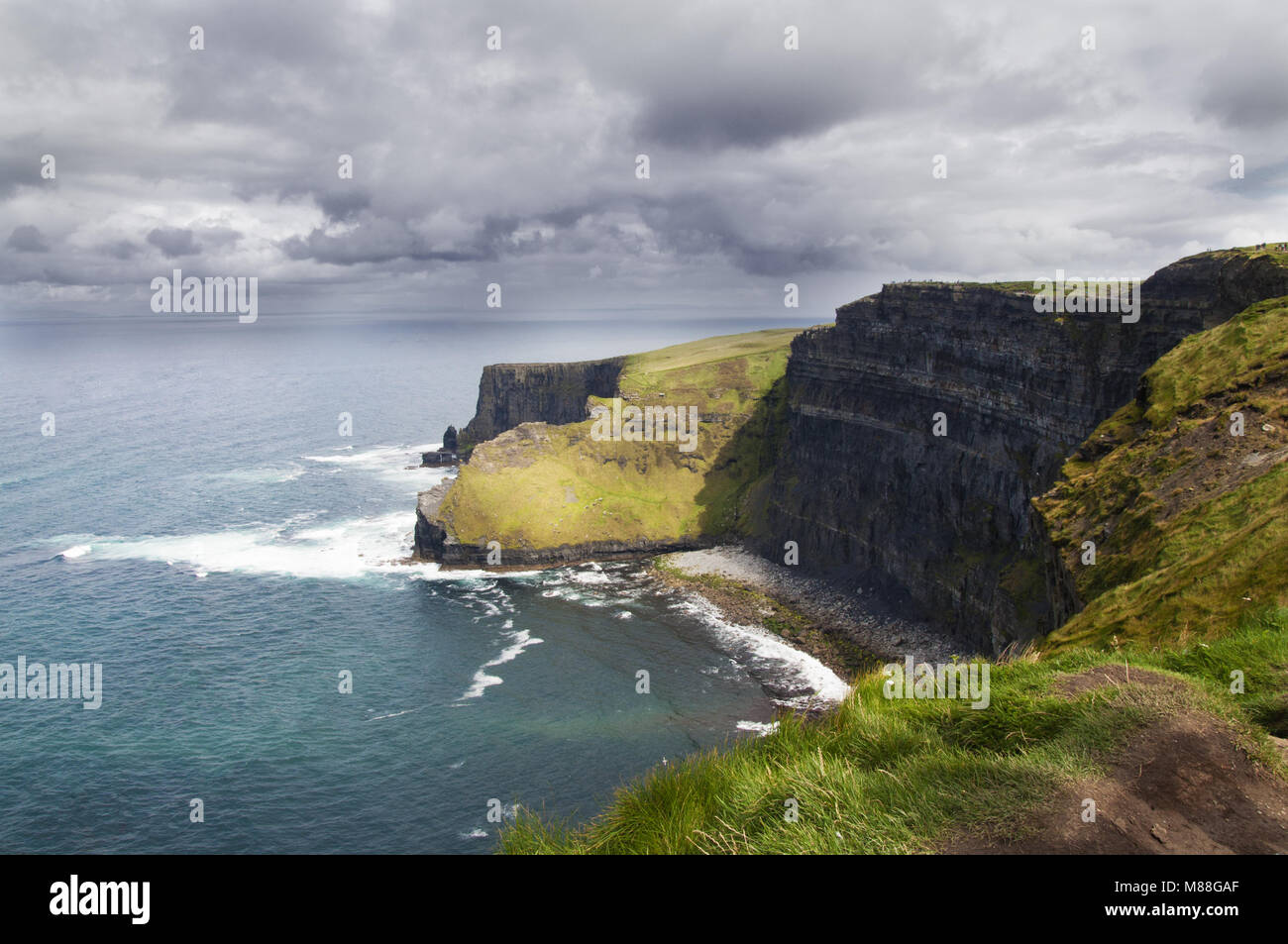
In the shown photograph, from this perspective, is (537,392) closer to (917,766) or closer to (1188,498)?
(1188,498)

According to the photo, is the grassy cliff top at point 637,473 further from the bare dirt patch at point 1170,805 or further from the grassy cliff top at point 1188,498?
the bare dirt patch at point 1170,805

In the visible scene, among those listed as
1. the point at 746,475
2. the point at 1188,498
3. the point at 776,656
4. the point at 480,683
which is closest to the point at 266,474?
the point at 746,475

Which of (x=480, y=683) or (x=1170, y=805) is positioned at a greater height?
(x=1170, y=805)

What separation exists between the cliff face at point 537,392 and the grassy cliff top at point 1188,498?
122686 millimetres

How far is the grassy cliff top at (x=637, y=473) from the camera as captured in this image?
114750 millimetres

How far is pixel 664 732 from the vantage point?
63.7 m

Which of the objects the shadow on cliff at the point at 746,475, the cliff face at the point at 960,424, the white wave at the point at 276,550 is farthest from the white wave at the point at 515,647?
the shadow on cliff at the point at 746,475

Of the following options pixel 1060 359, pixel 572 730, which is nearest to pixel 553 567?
pixel 572 730

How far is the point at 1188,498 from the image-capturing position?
32.5 m

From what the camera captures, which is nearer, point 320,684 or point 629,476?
point 320,684

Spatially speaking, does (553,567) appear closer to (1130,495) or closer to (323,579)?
(323,579)

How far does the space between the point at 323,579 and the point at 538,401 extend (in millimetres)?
87341

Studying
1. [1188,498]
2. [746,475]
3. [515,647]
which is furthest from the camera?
[746,475]

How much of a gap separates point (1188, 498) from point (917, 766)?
2668cm
